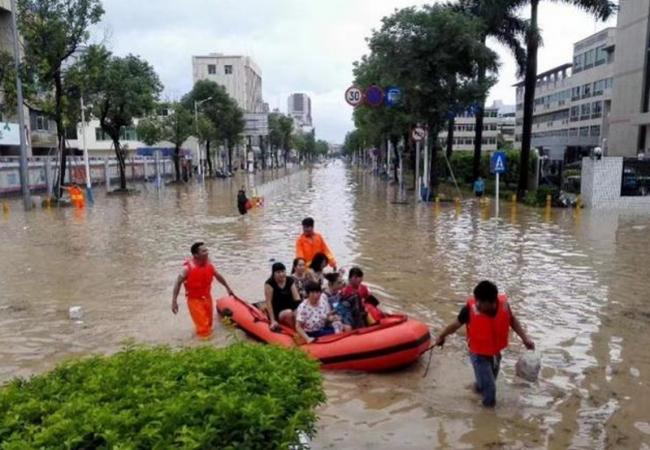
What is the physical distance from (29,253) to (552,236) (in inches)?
582

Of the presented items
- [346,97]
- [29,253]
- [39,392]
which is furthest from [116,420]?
[346,97]

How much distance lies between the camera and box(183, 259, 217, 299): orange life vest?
8336 mm

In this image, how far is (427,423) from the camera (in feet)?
19.7

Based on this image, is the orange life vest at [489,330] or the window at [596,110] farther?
the window at [596,110]

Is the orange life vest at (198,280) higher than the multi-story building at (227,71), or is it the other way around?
the multi-story building at (227,71)

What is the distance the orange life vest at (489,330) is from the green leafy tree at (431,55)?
71.6ft

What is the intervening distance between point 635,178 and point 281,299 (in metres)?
22.2

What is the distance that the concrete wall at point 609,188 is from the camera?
25.0 meters

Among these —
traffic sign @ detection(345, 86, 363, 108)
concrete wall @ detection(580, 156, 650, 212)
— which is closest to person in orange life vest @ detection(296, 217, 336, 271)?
traffic sign @ detection(345, 86, 363, 108)

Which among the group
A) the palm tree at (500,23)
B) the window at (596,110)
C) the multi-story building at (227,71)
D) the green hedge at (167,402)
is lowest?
the green hedge at (167,402)

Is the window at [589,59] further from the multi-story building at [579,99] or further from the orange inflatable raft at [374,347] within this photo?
the orange inflatable raft at [374,347]

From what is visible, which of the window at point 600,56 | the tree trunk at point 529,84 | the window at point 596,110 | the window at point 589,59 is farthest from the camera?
the window at point 589,59

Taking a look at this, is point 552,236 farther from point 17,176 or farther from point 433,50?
point 17,176

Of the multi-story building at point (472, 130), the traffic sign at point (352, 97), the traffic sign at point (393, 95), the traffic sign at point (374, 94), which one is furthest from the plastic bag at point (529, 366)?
the multi-story building at point (472, 130)
